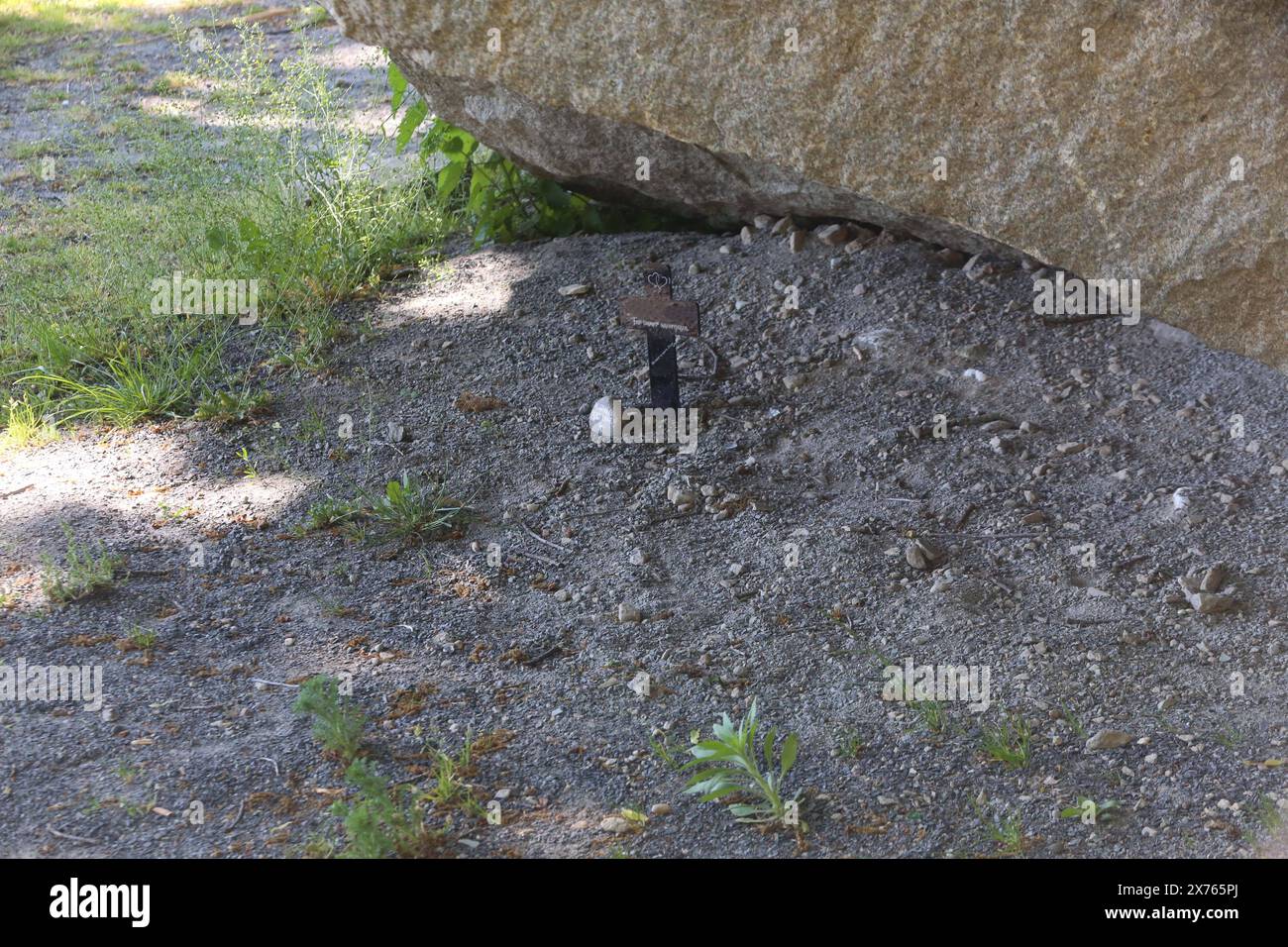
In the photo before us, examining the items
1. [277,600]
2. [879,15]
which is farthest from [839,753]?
[879,15]

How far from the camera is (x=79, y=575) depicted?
318 cm

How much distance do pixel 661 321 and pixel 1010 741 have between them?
1.56 m

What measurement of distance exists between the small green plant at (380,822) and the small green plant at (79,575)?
3.71ft

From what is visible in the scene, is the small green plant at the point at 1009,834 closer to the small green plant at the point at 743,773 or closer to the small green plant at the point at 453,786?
the small green plant at the point at 743,773

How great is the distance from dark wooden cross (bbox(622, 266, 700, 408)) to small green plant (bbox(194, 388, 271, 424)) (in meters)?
1.26

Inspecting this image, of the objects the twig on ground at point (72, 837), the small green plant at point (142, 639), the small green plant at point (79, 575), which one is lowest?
the twig on ground at point (72, 837)

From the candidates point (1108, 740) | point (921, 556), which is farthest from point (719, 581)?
point (1108, 740)

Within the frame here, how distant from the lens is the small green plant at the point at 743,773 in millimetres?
2365

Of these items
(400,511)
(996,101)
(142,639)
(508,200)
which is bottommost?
(142,639)

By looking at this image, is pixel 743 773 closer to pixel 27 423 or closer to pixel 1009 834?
pixel 1009 834

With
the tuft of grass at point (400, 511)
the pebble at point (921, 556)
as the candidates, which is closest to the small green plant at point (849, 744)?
the pebble at point (921, 556)

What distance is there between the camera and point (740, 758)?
2361 millimetres

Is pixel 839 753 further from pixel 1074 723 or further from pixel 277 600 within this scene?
pixel 277 600

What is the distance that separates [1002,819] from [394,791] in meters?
1.18
